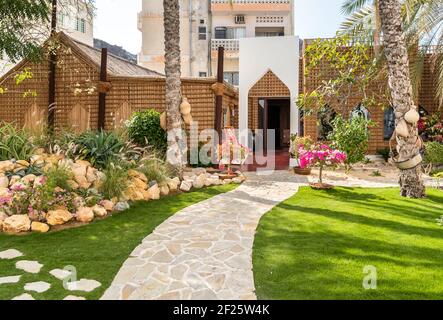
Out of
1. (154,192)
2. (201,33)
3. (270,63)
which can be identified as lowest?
(154,192)

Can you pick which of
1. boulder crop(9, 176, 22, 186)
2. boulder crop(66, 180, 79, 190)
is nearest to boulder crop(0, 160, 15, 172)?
boulder crop(9, 176, 22, 186)

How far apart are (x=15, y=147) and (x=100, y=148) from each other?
69.7 inches

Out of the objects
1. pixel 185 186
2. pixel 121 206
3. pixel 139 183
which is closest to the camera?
pixel 121 206

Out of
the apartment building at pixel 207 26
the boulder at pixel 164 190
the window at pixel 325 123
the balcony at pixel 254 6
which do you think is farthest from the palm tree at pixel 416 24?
the balcony at pixel 254 6

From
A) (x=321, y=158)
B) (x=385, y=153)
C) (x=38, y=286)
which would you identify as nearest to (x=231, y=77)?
(x=385, y=153)

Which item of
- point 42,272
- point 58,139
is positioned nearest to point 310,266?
point 42,272

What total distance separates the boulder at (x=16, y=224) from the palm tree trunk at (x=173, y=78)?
4107 mm

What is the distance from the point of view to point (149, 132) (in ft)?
39.1

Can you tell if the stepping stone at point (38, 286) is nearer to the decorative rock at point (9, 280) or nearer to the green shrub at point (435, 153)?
the decorative rock at point (9, 280)

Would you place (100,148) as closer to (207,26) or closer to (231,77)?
(231,77)

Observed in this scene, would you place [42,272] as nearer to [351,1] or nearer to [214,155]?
[214,155]

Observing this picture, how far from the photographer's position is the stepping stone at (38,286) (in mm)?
3861

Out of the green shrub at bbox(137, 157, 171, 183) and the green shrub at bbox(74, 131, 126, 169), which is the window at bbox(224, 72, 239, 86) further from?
the green shrub at bbox(137, 157, 171, 183)

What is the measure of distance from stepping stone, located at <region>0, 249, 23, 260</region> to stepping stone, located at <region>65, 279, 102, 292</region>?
4.37 feet
